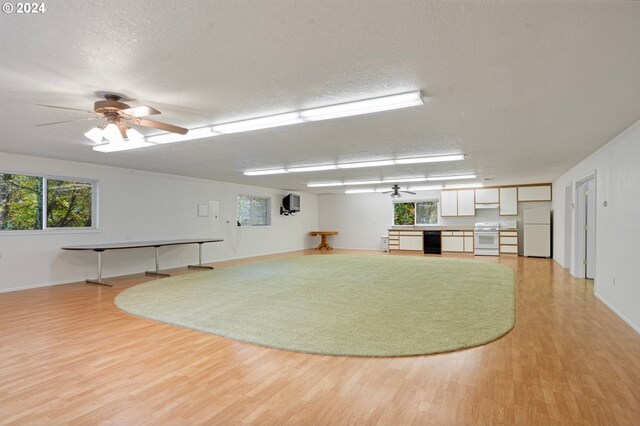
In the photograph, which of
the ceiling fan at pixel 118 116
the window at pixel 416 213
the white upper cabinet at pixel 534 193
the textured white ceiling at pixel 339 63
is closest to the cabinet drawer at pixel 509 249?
the white upper cabinet at pixel 534 193

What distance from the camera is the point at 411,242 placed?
11.9 m

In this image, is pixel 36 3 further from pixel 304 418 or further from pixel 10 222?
pixel 10 222

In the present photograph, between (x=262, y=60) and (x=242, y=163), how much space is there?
439 cm

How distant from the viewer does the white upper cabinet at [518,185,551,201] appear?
10203 millimetres

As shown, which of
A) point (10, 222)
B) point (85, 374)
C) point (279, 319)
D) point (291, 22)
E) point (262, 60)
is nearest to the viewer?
point (291, 22)

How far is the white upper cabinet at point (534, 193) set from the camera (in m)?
10.2

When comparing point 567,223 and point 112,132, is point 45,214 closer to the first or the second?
point 112,132

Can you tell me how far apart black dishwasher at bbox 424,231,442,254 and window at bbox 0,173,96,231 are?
9.50 meters

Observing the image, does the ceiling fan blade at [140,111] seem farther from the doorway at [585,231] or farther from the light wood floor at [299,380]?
the doorway at [585,231]

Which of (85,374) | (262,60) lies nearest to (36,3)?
(262,60)

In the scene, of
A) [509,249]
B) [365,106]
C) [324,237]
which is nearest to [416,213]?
[509,249]

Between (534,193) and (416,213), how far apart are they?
3.75 m

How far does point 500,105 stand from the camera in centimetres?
318

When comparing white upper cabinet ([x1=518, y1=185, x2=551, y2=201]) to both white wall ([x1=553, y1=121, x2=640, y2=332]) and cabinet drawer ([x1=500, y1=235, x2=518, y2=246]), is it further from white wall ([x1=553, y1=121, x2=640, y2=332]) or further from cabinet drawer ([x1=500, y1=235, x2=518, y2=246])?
white wall ([x1=553, y1=121, x2=640, y2=332])
